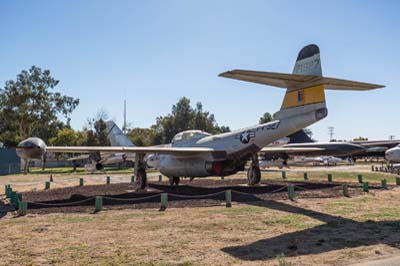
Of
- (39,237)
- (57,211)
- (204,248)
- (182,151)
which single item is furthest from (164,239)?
(182,151)

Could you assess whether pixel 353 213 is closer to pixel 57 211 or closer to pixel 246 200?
pixel 246 200

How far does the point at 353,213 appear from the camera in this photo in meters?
11.3

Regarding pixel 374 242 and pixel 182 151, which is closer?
pixel 374 242

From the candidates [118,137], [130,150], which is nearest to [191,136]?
[130,150]

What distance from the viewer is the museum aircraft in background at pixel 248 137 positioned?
529 inches

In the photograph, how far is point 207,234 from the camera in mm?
8648

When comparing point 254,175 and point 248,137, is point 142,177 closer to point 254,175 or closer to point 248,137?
point 248,137

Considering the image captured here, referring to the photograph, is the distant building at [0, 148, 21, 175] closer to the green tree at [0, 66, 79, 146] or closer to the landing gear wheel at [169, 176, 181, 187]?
the green tree at [0, 66, 79, 146]

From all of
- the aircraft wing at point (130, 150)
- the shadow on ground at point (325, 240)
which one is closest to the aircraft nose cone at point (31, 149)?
the aircraft wing at point (130, 150)

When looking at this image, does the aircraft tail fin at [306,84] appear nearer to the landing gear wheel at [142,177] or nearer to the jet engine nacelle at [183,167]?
the jet engine nacelle at [183,167]

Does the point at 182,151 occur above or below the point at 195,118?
below

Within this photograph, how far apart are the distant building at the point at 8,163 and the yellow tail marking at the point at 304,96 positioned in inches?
1758

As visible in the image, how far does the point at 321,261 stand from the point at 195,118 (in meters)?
88.6

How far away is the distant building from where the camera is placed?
49000 millimetres
